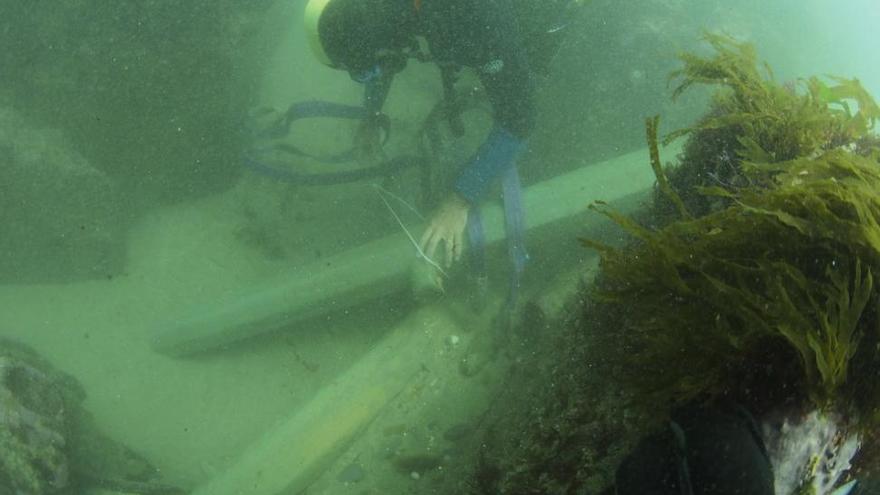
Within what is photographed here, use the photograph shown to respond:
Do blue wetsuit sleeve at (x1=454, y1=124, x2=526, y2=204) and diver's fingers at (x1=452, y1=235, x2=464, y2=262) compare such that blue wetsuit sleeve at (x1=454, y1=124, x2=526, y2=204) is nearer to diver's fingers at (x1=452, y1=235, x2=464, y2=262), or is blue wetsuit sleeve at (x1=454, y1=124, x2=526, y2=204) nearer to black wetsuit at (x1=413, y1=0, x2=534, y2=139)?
black wetsuit at (x1=413, y1=0, x2=534, y2=139)

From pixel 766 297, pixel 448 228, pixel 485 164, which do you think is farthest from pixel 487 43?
pixel 766 297

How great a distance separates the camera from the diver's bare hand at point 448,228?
4574 mm

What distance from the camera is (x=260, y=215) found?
267 inches

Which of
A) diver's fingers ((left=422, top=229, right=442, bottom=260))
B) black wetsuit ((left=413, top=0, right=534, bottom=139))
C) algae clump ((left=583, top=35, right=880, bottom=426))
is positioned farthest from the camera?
diver's fingers ((left=422, top=229, right=442, bottom=260))

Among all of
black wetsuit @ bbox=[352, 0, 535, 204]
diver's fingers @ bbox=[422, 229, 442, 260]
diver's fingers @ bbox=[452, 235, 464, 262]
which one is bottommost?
diver's fingers @ bbox=[452, 235, 464, 262]

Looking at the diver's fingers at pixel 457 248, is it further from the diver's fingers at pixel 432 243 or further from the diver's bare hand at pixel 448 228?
the diver's fingers at pixel 432 243

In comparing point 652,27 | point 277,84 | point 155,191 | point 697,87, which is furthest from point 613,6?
point 155,191

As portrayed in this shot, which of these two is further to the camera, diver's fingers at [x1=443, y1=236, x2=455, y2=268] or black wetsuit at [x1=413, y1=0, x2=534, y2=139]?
diver's fingers at [x1=443, y1=236, x2=455, y2=268]

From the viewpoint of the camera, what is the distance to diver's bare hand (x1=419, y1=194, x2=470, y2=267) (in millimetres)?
4574

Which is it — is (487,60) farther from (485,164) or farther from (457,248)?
(457,248)

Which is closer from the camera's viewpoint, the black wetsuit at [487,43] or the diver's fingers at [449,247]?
the black wetsuit at [487,43]

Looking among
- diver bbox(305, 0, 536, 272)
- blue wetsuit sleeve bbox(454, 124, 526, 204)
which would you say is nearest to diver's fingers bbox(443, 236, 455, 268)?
diver bbox(305, 0, 536, 272)

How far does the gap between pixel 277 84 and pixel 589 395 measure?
28.5 feet

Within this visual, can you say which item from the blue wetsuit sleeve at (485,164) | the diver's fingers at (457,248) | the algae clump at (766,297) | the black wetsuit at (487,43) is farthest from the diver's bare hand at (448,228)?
the algae clump at (766,297)
